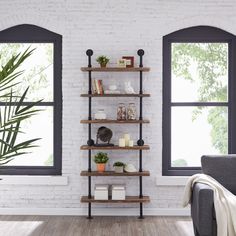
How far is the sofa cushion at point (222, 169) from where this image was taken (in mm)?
4855

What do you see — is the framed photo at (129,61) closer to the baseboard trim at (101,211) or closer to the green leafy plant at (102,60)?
the green leafy plant at (102,60)

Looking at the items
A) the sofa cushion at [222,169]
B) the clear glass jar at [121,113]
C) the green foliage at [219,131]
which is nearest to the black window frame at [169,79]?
the green foliage at [219,131]

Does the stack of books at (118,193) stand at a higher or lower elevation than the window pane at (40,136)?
lower

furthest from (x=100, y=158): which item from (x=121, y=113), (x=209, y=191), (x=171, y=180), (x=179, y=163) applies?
(x=209, y=191)

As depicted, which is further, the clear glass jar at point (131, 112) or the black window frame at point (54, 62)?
the black window frame at point (54, 62)

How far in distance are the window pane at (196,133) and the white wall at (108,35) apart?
28 centimetres

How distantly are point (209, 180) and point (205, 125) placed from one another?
1.84 m

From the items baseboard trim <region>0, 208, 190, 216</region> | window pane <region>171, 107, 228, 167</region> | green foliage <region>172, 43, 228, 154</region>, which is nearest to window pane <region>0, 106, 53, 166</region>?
baseboard trim <region>0, 208, 190, 216</region>

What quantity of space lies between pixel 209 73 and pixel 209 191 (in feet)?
7.66

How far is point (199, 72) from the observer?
627cm

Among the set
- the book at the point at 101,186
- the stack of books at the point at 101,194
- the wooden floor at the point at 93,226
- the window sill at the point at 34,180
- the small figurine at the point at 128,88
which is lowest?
the wooden floor at the point at 93,226

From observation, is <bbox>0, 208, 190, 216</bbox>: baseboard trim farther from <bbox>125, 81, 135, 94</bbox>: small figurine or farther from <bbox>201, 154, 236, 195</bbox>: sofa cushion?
<bbox>125, 81, 135, 94</bbox>: small figurine

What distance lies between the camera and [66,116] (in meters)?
6.12

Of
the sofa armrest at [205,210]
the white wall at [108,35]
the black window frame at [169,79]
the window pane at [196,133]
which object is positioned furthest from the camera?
the window pane at [196,133]
